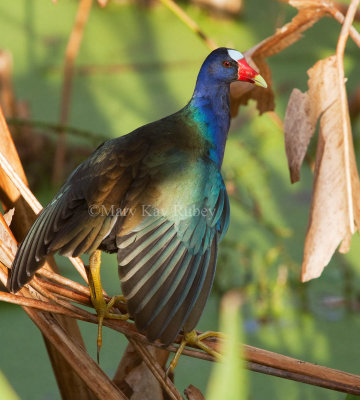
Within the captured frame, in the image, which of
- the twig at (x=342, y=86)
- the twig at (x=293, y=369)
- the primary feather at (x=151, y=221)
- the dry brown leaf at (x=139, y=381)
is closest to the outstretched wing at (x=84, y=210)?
the primary feather at (x=151, y=221)

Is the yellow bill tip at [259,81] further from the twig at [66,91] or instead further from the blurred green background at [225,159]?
the twig at [66,91]

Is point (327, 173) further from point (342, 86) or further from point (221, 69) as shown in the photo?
point (221, 69)

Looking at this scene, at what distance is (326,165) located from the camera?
106 cm

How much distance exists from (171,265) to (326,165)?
27 centimetres

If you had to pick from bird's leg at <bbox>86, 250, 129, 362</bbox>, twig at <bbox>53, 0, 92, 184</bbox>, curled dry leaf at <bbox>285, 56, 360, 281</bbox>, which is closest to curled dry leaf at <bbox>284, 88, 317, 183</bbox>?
curled dry leaf at <bbox>285, 56, 360, 281</bbox>

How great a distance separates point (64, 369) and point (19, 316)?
26.6 inches

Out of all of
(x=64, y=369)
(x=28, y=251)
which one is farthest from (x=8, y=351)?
(x=28, y=251)

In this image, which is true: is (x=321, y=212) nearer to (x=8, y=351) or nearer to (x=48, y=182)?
(x=8, y=351)

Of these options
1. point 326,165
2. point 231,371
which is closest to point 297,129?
point 326,165

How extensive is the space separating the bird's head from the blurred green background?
488mm

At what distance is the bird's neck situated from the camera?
137cm

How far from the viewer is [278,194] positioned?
234cm

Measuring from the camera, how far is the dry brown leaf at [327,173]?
100 centimetres

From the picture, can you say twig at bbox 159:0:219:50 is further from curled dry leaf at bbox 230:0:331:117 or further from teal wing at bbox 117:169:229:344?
teal wing at bbox 117:169:229:344
